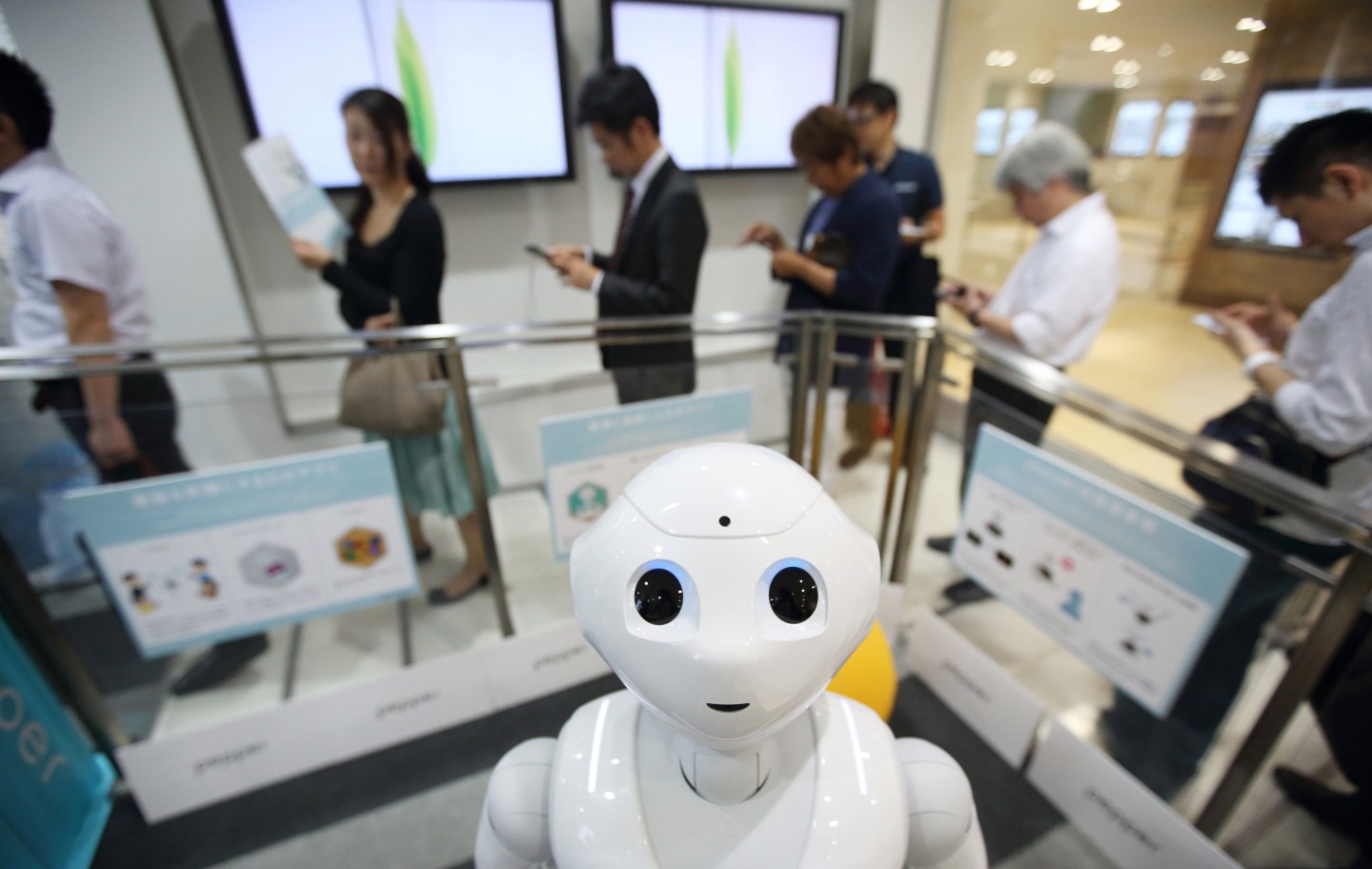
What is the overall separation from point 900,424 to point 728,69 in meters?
2.00

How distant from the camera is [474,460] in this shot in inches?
58.4

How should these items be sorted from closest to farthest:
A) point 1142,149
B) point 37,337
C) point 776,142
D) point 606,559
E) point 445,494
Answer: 1. point 606,559
2. point 37,337
3. point 445,494
4. point 1142,149
5. point 776,142

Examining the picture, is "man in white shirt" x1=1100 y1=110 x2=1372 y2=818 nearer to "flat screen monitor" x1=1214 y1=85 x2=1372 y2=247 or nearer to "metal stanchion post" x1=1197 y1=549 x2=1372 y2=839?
"metal stanchion post" x1=1197 y1=549 x2=1372 y2=839

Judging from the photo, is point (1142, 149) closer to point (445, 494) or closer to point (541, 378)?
point (541, 378)

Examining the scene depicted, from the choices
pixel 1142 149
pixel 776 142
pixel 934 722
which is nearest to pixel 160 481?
pixel 934 722

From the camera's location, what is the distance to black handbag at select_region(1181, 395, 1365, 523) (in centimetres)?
119

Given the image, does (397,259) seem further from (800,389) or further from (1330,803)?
(1330,803)

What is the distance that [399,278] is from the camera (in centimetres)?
157

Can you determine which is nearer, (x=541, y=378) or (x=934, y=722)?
(x=541, y=378)

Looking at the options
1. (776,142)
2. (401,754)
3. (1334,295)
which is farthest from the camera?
(776,142)

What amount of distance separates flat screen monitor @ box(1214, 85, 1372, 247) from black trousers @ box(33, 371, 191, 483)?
2729 mm

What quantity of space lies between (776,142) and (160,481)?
2772mm

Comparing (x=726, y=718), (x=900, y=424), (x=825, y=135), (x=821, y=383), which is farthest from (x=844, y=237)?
(x=726, y=718)

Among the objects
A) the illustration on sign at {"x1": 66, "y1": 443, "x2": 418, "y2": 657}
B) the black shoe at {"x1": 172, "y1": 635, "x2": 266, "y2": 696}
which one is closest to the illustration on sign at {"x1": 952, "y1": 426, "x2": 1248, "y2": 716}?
the illustration on sign at {"x1": 66, "y1": 443, "x2": 418, "y2": 657}
